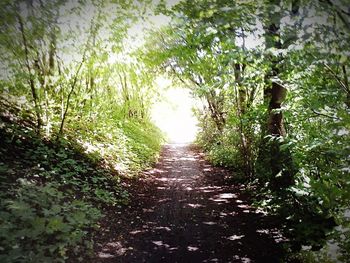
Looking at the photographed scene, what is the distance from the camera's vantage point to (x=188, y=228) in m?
6.36

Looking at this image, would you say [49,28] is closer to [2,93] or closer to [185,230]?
[2,93]

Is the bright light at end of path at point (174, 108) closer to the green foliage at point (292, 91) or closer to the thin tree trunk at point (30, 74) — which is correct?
the green foliage at point (292, 91)

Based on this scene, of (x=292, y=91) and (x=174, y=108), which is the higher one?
(x=174, y=108)

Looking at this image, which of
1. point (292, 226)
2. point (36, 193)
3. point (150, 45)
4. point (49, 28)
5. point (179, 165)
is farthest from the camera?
point (179, 165)

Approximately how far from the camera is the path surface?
5176mm

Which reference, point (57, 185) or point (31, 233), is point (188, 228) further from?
point (31, 233)

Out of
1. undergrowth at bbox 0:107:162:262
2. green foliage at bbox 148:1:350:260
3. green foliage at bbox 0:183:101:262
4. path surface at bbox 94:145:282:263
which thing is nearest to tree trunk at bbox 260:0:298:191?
green foliage at bbox 148:1:350:260

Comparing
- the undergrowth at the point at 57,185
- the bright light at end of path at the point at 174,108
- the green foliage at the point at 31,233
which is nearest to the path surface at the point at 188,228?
the undergrowth at the point at 57,185

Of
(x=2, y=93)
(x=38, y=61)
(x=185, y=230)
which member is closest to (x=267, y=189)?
(x=185, y=230)

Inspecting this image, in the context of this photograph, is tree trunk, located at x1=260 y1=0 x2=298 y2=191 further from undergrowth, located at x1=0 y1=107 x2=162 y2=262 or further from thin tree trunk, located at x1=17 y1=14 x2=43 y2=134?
thin tree trunk, located at x1=17 y1=14 x2=43 y2=134

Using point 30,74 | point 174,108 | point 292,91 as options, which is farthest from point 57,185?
point 174,108

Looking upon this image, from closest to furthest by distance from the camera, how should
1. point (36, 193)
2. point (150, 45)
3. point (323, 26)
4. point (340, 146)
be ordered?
point (323, 26)
point (340, 146)
point (36, 193)
point (150, 45)

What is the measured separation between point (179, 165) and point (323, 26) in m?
10.6

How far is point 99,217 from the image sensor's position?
580cm
